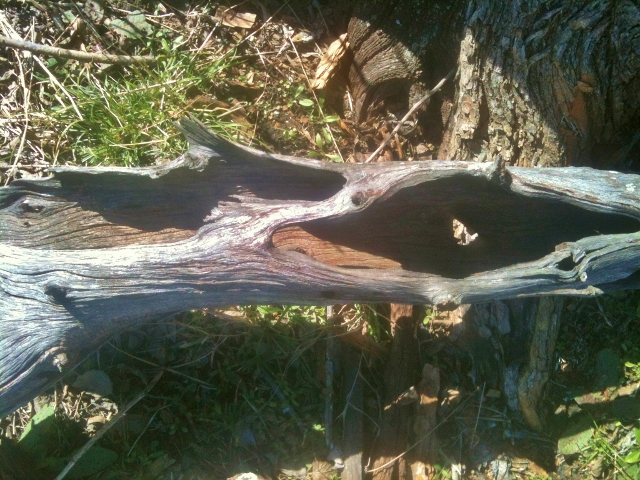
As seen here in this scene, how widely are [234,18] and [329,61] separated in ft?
2.44

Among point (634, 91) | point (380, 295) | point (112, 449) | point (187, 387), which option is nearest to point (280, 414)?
point (187, 387)

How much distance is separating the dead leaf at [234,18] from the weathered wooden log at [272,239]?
1.73m

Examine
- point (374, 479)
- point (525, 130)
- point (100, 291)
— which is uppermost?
point (525, 130)

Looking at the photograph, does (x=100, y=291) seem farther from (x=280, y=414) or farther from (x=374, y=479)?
(x=374, y=479)

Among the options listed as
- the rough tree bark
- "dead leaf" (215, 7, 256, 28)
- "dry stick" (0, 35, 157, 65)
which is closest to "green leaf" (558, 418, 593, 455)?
the rough tree bark

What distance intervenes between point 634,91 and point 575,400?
1734 mm

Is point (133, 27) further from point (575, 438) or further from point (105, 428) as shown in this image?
point (575, 438)

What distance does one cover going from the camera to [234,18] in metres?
3.70

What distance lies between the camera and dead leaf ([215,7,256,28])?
3688 mm

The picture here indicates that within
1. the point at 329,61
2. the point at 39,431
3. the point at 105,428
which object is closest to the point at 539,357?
the point at 329,61

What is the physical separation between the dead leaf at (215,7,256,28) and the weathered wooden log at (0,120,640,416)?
1727mm

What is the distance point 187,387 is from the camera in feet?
10.7

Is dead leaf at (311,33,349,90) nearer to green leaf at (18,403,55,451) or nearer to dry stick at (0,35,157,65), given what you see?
dry stick at (0,35,157,65)

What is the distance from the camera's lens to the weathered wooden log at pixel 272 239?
222cm
